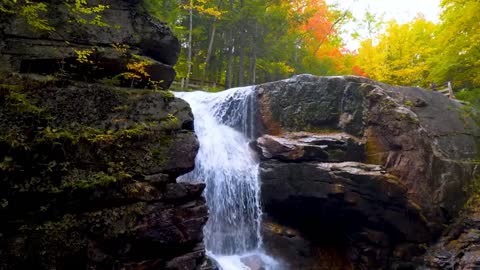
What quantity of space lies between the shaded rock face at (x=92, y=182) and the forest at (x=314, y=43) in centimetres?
682

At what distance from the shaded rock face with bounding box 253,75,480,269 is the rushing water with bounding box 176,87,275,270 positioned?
46 centimetres

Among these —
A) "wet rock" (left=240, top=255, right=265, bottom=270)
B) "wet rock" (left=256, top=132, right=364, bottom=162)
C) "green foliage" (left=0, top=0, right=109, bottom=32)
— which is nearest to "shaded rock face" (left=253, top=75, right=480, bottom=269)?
"wet rock" (left=256, top=132, right=364, bottom=162)

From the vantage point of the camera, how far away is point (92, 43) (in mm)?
6328

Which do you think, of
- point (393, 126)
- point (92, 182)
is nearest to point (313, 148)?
point (393, 126)

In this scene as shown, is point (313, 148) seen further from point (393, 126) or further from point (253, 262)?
point (253, 262)

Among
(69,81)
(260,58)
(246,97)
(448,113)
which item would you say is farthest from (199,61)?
(69,81)

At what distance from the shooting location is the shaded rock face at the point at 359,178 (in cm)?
882

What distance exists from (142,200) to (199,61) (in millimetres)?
19326

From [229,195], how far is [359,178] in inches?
143

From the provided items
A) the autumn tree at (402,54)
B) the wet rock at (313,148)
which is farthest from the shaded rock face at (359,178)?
the autumn tree at (402,54)

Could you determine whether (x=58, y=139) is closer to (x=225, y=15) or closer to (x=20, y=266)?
(x=20, y=266)

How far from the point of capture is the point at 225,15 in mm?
19453

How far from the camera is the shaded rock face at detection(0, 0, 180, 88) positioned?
5.77m

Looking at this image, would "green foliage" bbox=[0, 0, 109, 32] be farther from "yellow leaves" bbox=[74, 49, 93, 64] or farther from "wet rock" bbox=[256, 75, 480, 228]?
"wet rock" bbox=[256, 75, 480, 228]
